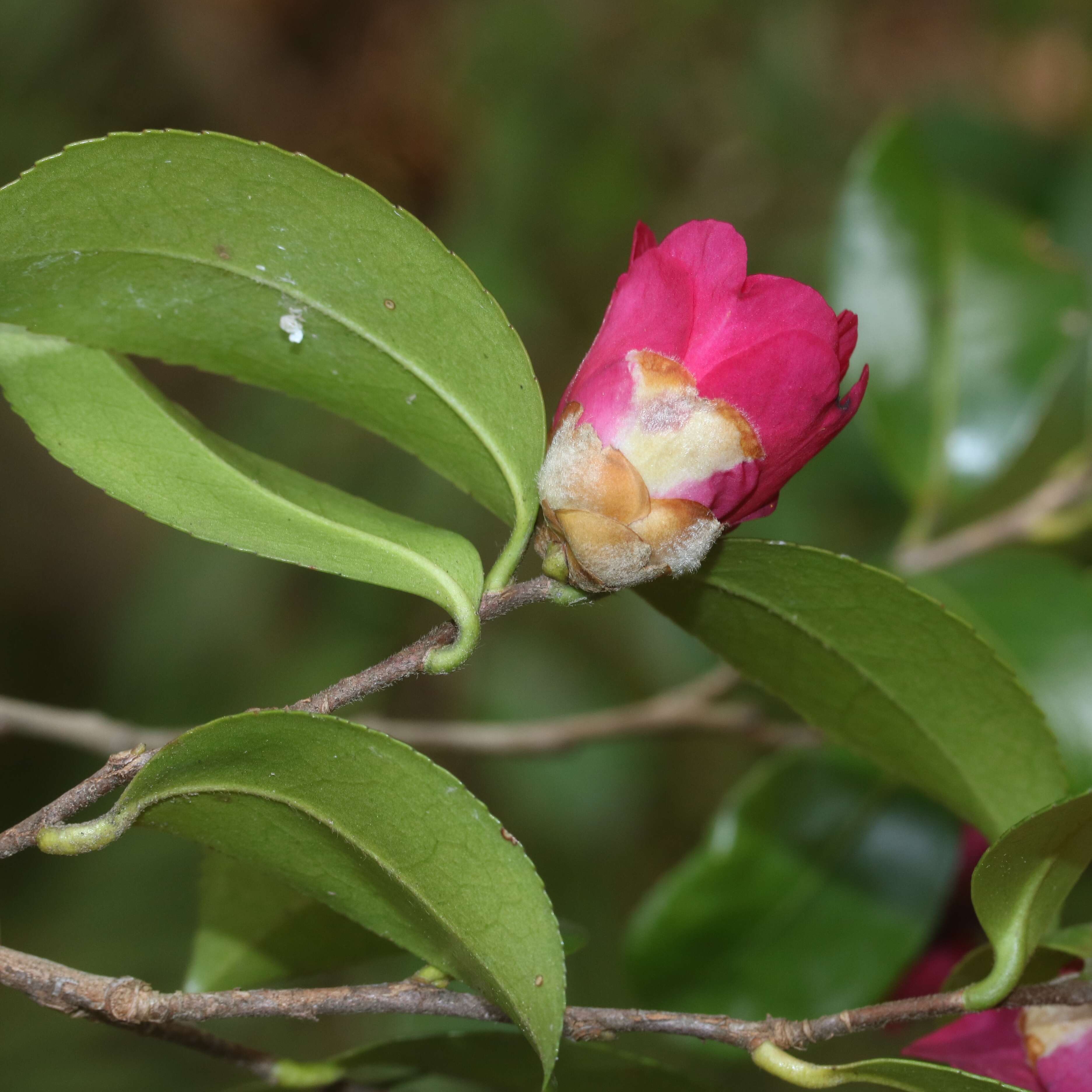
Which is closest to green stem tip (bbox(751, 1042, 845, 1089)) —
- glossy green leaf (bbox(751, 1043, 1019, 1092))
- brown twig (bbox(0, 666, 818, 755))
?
glossy green leaf (bbox(751, 1043, 1019, 1092))

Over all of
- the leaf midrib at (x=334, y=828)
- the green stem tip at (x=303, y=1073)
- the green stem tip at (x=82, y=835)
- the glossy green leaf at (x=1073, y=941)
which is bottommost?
the green stem tip at (x=303, y=1073)

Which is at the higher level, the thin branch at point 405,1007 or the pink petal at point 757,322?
the pink petal at point 757,322

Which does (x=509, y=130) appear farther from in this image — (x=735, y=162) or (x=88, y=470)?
(x=88, y=470)

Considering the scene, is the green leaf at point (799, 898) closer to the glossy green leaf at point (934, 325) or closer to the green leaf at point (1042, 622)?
the green leaf at point (1042, 622)

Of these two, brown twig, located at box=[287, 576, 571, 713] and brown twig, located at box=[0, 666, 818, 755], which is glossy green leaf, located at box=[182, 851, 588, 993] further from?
brown twig, located at box=[0, 666, 818, 755]

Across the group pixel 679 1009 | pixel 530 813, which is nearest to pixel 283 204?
pixel 679 1009

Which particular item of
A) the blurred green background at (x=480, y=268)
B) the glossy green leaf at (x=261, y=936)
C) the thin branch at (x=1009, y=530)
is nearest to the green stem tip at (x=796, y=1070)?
the glossy green leaf at (x=261, y=936)
